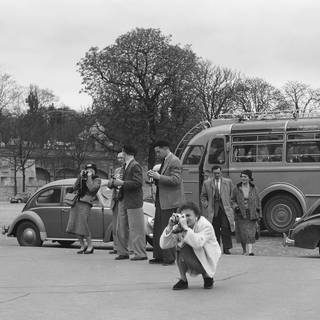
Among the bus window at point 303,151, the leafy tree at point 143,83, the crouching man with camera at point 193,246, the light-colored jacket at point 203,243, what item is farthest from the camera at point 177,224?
the leafy tree at point 143,83

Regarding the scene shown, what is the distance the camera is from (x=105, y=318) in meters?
6.38

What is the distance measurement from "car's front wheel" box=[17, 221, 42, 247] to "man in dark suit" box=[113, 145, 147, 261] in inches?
174

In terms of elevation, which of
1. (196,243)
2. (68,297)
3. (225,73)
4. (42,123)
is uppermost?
(225,73)

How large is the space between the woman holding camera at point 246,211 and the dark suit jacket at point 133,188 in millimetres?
2661

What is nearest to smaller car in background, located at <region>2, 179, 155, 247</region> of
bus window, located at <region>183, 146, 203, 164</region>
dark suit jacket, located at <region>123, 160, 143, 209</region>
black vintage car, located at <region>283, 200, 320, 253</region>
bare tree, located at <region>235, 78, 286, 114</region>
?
black vintage car, located at <region>283, 200, 320, 253</region>

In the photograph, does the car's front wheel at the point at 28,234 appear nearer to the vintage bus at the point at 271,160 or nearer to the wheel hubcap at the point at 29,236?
the wheel hubcap at the point at 29,236

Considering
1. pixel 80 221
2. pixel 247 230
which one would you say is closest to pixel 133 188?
pixel 80 221

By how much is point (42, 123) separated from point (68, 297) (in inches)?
2732

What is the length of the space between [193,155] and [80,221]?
28.1 feet

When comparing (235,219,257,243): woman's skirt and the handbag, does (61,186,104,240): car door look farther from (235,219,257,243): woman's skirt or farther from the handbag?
(235,219,257,243): woman's skirt

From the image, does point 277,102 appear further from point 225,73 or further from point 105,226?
point 105,226

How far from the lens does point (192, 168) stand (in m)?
20.0

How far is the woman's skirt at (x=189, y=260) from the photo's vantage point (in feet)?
25.0

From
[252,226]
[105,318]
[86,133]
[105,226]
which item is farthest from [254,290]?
[86,133]
